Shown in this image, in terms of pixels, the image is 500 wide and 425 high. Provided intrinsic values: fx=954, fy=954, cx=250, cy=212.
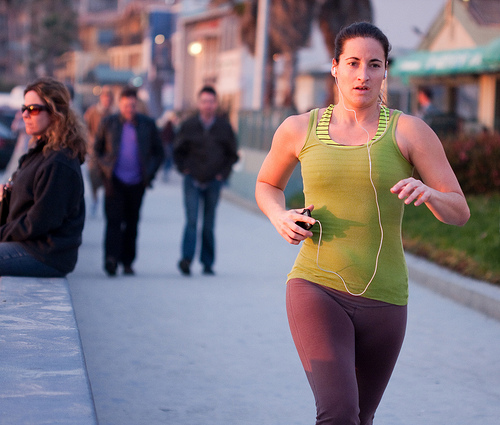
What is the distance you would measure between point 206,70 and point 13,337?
199 feet

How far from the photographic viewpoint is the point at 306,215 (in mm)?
3480

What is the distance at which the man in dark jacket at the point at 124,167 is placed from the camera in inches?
397

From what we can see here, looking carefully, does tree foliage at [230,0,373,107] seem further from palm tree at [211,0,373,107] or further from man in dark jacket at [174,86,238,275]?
man in dark jacket at [174,86,238,275]

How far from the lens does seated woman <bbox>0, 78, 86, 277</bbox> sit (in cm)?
612

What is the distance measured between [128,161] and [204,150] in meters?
0.88

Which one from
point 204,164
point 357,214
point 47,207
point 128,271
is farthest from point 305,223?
point 128,271

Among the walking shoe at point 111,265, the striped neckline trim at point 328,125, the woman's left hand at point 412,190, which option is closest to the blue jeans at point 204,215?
the walking shoe at point 111,265

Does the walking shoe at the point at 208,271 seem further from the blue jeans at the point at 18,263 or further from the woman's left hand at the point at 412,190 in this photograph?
the woman's left hand at the point at 412,190

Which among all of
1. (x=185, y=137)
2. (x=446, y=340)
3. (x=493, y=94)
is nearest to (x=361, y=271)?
(x=446, y=340)

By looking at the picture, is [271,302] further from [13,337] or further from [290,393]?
[13,337]

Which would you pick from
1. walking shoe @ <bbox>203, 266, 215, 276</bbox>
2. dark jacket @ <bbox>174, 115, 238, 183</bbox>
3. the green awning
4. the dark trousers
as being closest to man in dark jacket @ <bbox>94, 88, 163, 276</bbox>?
the dark trousers

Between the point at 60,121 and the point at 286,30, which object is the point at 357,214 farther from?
the point at 286,30

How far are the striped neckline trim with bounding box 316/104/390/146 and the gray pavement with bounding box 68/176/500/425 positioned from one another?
6.87 feet

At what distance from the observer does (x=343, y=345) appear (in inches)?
137
